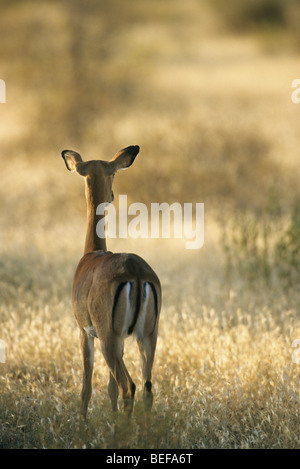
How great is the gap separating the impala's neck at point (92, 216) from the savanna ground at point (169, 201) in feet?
3.54

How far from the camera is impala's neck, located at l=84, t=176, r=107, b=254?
4309 millimetres

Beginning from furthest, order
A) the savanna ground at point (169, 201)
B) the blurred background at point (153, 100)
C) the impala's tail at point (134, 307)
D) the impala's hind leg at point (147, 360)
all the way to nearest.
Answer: the blurred background at point (153, 100) → the savanna ground at point (169, 201) → the impala's hind leg at point (147, 360) → the impala's tail at point (134, 307)

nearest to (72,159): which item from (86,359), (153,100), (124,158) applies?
(124,158)

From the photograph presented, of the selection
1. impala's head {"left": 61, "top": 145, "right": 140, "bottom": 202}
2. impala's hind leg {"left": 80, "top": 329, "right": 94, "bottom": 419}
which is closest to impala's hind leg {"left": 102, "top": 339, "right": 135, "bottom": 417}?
impala's hind leg {"left": 80, "top": 329, "right": 94, "bottom": 419}

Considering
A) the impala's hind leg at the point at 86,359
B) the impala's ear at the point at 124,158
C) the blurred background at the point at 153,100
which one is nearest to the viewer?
the impala's hind leg at the point at 86,359

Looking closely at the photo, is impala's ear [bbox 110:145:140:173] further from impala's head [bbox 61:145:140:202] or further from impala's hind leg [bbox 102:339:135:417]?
impala's hind leg [bbox 102:339:135:417]

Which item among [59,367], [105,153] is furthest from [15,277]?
[105,153]

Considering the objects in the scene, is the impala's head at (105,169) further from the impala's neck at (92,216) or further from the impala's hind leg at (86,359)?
the impala's hind leg at (86,359)

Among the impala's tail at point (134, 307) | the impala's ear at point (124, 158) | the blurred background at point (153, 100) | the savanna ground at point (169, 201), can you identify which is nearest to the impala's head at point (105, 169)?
the impala's ear at point (124, 158)

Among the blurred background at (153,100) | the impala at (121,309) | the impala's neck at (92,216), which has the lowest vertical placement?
the impala at (121,309)

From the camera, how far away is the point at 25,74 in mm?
30078

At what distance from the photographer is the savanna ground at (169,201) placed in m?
4.63

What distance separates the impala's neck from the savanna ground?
1.08 metres
